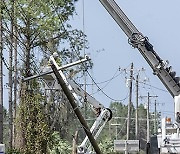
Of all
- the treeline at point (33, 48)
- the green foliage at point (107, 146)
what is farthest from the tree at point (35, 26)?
the green foliage at point (107, 146)

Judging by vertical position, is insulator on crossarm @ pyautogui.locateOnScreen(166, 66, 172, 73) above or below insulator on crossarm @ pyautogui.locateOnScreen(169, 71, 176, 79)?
above

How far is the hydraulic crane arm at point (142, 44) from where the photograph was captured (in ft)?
58.0

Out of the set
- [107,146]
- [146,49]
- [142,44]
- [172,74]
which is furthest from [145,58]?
[107,146]

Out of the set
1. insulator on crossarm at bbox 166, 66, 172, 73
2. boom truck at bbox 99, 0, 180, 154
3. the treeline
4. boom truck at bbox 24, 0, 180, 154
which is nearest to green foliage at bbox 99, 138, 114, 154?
the treeline

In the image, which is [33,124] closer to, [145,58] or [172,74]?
[145,58]

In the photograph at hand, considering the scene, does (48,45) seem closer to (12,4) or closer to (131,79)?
(12,4)

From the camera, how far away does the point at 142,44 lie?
720 inches

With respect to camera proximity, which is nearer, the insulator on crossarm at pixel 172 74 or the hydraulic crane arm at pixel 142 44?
the insulator on crossarm at pixel 172 74

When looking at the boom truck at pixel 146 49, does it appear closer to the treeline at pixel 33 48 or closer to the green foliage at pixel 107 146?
the treeline at pixel 33 48

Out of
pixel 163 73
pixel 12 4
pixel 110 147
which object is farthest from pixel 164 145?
pixel 110 147

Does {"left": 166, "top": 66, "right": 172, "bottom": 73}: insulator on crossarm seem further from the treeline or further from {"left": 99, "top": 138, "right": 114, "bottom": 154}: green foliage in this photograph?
{"left": 99, "top": 138, "right": 114, "bottom": 154}: green foliage

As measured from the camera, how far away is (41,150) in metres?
21.8

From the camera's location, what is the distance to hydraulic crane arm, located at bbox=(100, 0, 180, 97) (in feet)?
58.0

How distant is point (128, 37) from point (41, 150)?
18.5 ft
